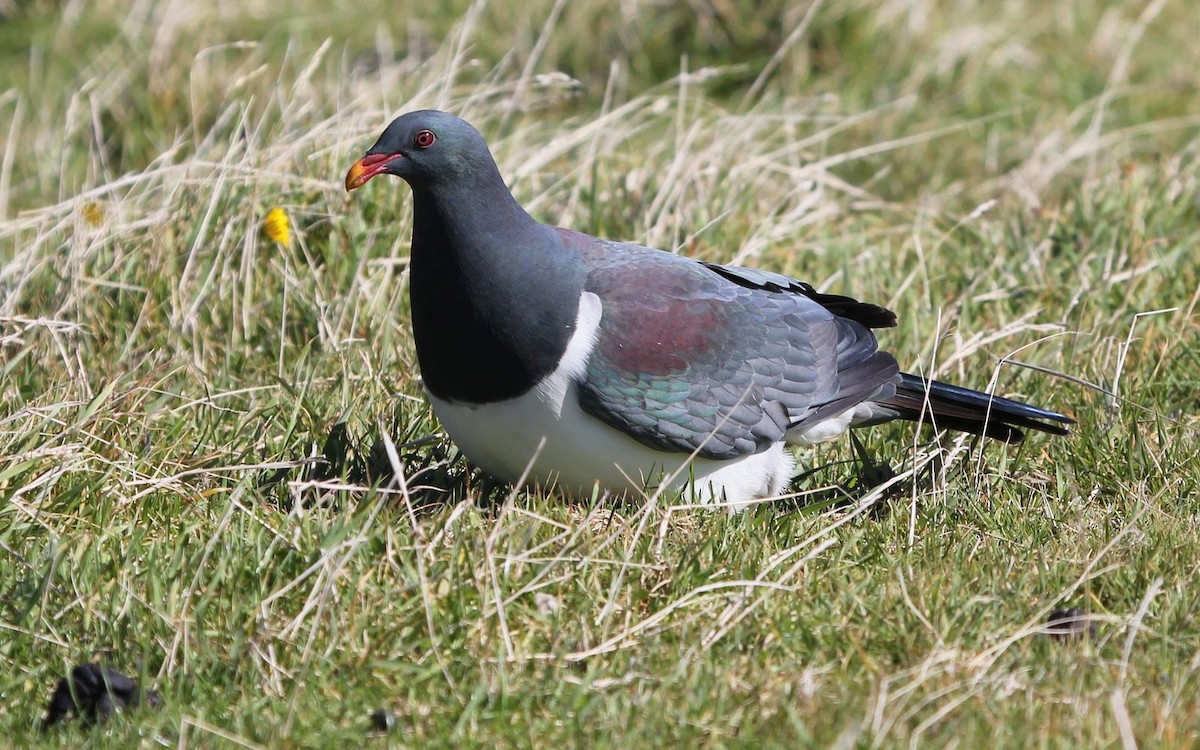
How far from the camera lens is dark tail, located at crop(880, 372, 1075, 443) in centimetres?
415

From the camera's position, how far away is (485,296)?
3744 millimetres

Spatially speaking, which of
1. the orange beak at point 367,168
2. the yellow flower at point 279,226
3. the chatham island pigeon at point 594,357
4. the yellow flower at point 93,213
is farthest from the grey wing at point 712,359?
the yellow flower at point 93,213

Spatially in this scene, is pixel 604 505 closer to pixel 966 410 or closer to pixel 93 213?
pixel 966 410

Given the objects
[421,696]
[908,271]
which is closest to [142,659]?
[421,696]

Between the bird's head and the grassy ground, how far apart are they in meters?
0.78

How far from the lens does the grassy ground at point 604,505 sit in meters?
3.09

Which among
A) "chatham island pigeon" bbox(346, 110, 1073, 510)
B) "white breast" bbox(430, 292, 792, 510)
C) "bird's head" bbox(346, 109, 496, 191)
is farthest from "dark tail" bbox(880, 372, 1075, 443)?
"bird's head" bbox(346, 109, 496, 191)

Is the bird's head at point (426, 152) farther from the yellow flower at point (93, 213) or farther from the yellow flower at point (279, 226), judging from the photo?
the yellow flower at point (93, 213)

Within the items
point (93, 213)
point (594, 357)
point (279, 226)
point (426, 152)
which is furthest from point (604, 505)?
point (93, 213)

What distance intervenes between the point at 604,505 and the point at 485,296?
0.63 meters

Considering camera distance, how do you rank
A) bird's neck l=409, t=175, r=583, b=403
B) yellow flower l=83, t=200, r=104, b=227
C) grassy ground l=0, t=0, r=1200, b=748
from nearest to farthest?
1. grassy ground l=0, t=0, r=1200, b=748
2. bird's neck l=409, t=175, r=583, b=403
3. yellow flower l=83, t=200, r=104, b=227

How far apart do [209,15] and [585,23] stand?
5.73ft

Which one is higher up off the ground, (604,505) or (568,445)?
(568,445)

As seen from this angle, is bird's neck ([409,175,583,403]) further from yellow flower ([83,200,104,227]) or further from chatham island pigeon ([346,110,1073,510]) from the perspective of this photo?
yellow flower ([83,200,104,227])
